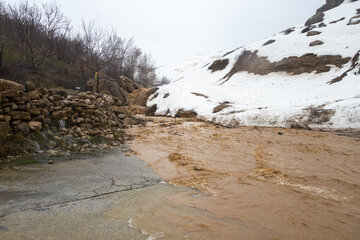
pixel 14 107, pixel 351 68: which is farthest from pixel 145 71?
pixel 14 107

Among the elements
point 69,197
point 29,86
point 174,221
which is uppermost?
point 29,86

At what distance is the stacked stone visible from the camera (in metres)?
4.29

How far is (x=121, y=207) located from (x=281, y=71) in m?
22.0

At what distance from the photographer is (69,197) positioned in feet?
7.80

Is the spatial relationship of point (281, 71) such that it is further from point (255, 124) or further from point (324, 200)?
point (324, 200)

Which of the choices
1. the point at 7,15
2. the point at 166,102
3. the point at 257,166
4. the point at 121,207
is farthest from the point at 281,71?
the point at 7,15

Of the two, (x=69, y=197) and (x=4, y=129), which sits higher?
(x=4, y=129)

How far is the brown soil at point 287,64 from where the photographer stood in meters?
16.9

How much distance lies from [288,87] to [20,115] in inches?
718

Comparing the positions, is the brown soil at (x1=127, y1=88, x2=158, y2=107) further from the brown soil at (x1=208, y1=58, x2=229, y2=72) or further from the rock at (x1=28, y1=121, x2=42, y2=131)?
the rock at (x1=28, y1=121, x2=42, y2=131)

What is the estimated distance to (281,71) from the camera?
19.8m

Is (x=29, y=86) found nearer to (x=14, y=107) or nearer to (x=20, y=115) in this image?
(x=14, y=107)

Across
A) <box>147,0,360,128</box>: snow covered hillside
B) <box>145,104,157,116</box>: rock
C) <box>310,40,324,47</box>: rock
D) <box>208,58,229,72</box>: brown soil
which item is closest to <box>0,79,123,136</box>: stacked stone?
<box>147,0,360,128</box>: snow covered hillside

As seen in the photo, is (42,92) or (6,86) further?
(42,92)
